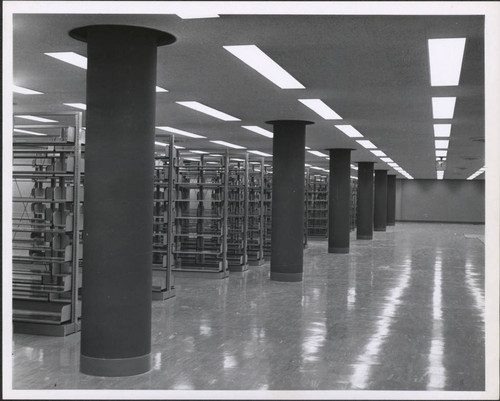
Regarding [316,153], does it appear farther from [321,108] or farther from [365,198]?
[321,108]

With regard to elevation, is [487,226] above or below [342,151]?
below

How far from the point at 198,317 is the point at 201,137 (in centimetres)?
747

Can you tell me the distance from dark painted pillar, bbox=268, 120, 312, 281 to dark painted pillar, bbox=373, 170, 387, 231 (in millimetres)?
17253

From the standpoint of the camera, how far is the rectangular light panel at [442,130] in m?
12.3

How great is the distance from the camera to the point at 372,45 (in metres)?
6.12

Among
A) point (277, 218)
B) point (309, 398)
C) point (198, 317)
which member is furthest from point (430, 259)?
point (309, 398)

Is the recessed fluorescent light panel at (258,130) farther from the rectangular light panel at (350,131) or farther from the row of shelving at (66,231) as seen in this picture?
the rectangular light panel at (350,131)

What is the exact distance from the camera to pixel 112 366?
18.4ft

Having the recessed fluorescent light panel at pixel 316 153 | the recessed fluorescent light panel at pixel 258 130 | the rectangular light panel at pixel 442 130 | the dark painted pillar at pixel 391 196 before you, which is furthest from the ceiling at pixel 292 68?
the dark painted pillar at pixel 391 196

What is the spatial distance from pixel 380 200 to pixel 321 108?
19607 millimetres

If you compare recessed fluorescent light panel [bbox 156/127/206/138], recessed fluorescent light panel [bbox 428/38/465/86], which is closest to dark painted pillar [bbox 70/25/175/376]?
recessed fluorescent light panel [bbox 428/38/465/86]

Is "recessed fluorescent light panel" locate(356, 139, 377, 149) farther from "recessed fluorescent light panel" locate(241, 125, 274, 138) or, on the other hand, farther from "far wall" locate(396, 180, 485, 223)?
"far wall" locate(396, 180, 485, 223)

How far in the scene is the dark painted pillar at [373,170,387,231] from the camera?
94.4 ft

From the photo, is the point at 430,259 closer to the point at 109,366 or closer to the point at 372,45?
the point at 372,45
